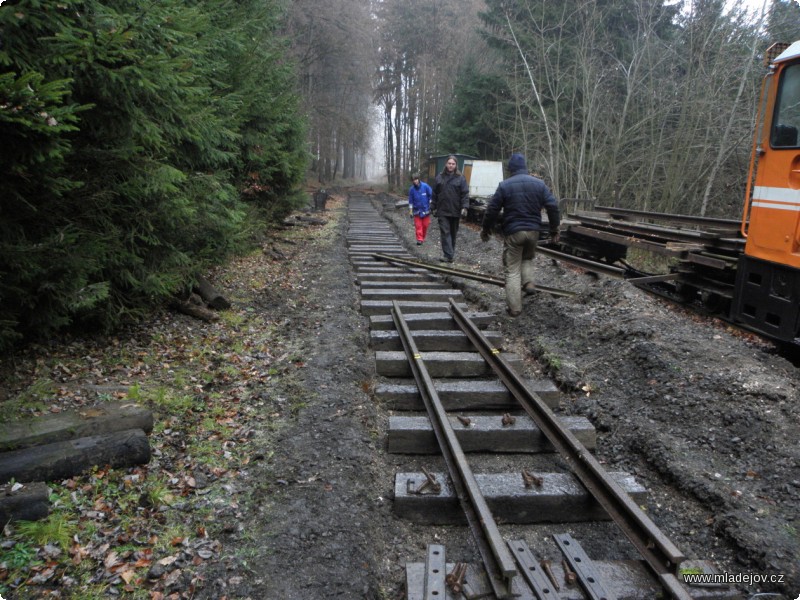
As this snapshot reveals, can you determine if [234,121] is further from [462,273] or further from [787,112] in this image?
[787,112]

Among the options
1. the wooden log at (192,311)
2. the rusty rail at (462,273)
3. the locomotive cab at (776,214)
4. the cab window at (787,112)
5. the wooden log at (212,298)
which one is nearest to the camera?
the locomotive cab at (776,214)

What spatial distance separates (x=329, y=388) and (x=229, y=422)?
1008mm

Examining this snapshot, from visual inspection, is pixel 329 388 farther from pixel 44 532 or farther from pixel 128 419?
pixel 44 532

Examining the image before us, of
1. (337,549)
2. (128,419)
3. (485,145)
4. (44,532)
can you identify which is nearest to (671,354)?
(337,549)

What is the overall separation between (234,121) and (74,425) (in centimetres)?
597

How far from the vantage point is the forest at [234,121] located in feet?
14.3

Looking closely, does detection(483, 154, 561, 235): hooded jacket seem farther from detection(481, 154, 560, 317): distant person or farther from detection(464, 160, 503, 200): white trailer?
detection(464, 160, 503, 200): white trailer

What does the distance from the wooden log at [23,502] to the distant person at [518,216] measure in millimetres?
6347

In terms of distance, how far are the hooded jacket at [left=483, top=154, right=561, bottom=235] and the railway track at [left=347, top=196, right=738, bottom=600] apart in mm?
1726

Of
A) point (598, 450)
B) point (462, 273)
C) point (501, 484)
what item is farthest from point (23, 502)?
point (462, 273)

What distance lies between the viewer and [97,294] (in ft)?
16.8

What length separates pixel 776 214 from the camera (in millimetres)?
6344

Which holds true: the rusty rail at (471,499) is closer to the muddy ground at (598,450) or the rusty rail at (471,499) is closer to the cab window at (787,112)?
the muddy ground at (598,450)

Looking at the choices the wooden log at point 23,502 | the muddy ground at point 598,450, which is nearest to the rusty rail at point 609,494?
the muddy ground at point 598,450
